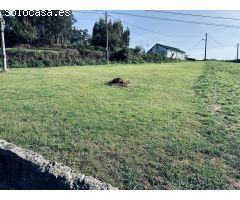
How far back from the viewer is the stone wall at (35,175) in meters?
3.55

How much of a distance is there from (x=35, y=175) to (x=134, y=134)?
7.45ft

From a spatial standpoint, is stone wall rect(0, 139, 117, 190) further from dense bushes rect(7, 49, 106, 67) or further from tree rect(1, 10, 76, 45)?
tree rect(1, 10, 76, 45)

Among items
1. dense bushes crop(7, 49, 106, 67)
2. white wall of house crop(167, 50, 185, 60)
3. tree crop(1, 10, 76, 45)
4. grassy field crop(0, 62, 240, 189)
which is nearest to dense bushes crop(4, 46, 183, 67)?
dense bushes crop(7, 49, 106, 67)

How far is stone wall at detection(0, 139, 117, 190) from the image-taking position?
355 centimetres

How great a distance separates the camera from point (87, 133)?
5.60 metres

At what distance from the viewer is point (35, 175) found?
382 centimetres

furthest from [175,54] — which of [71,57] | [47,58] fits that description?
[47,58]

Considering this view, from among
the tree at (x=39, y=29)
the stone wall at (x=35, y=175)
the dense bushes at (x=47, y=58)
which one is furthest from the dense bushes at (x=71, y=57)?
the stone wall at (x=35, y=175)

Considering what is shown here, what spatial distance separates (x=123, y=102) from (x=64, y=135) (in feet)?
10.3

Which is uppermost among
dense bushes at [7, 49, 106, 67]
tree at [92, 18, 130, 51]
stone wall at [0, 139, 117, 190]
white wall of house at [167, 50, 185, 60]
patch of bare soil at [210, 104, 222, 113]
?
tree at [92, 18, 130, 51]

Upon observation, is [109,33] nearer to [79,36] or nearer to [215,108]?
[79,36]

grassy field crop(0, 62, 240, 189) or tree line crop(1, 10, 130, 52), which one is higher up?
tree line crop(1, 10, 130, 52)

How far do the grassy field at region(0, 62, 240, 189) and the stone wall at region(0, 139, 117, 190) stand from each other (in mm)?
479

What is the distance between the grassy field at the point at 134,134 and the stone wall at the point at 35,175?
18.8 inches
